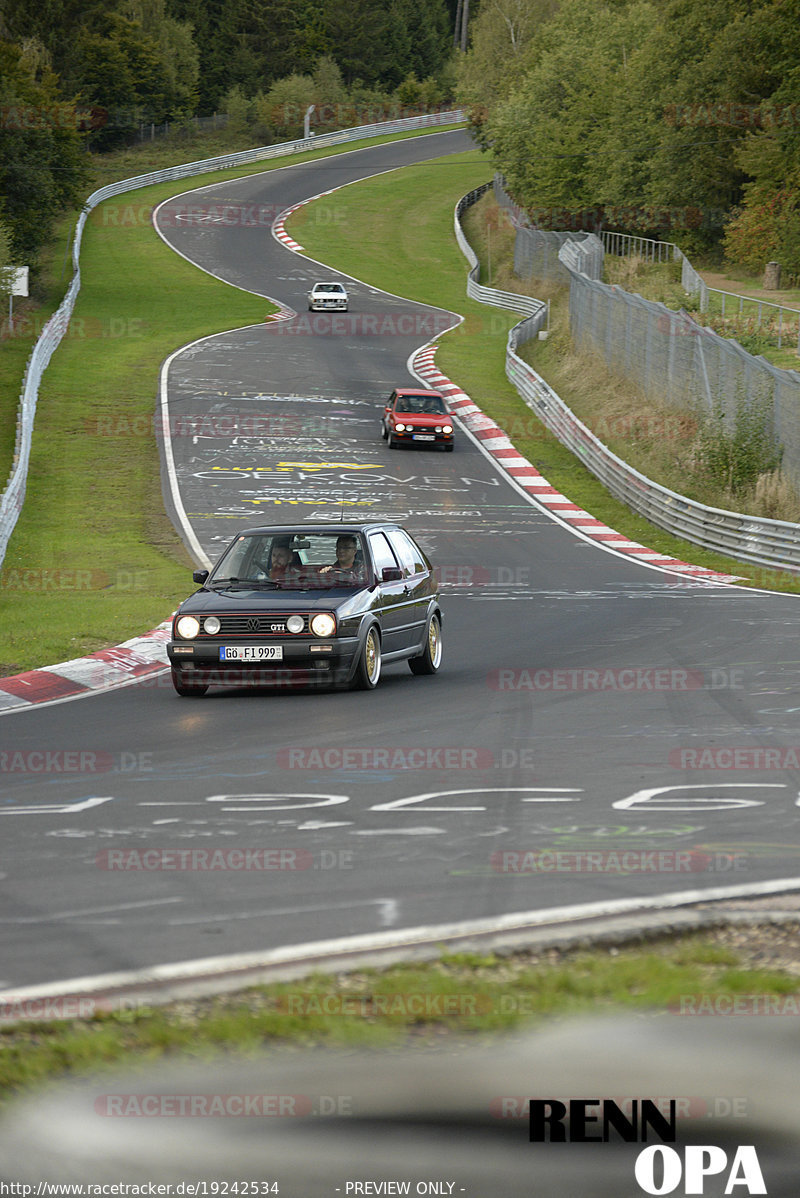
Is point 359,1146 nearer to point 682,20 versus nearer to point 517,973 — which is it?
point 517,973

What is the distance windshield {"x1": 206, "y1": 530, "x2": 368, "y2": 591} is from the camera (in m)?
14.1

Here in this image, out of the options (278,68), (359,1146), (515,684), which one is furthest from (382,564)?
(278,68)

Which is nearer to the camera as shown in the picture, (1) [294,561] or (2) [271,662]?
(2) [271,662]

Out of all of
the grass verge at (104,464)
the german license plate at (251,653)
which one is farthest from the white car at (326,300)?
the german license plate at (251,653)

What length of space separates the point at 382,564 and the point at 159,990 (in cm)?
985

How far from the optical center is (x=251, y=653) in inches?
516

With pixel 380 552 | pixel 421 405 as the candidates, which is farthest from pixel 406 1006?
pixel 421 405

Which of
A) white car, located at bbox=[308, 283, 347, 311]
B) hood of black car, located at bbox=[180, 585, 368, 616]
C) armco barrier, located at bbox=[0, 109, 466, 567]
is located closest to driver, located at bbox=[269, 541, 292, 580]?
hood of black car, located at bbox=[180, 585, 368, 616]

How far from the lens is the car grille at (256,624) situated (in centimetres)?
1311

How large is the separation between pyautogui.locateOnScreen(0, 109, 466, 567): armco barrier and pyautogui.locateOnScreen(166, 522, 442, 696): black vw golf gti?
32.7 ft

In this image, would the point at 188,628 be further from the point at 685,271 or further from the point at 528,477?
the point at 685,271

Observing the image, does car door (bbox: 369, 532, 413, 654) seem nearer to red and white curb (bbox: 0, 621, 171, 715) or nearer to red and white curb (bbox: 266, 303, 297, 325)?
red and white curb (bbox: 0, 621, 171, 715)

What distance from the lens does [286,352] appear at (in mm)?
52688

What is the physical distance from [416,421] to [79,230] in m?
45.6
